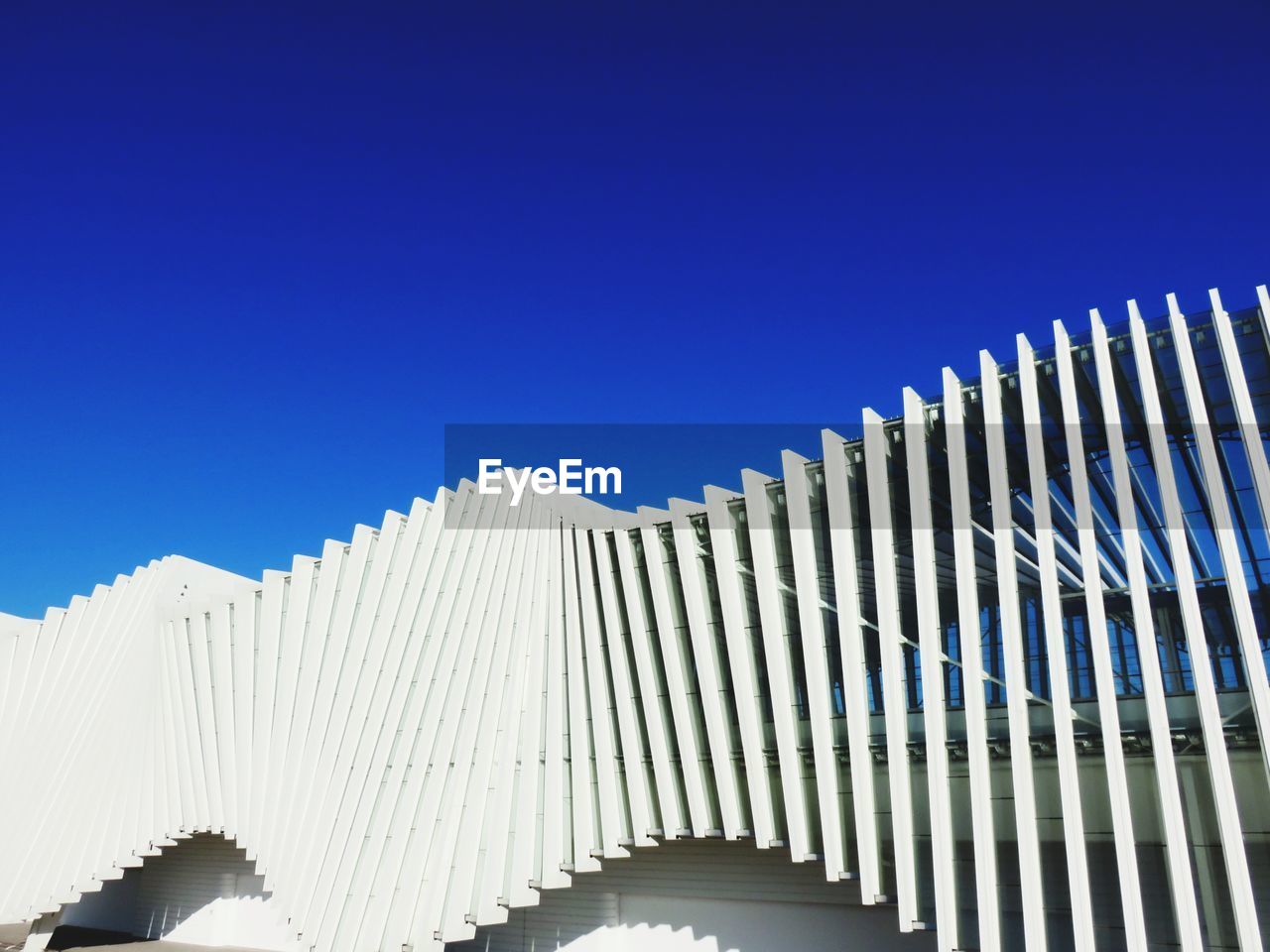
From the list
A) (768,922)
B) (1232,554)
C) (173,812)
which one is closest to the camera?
(1232,554)

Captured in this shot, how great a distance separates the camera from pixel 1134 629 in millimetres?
16062

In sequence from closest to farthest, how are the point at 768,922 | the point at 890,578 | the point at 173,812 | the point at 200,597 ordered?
1. the point at 890,578
2. the point at 768,922
3. the point at 173,812
4. the point at 200,597

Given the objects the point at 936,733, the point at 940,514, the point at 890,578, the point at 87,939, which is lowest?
the point at 87,939

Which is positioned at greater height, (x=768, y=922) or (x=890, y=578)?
(x=890, y=578)

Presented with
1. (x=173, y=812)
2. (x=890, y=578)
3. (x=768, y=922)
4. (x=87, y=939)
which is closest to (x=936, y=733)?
(x=890, y=578)

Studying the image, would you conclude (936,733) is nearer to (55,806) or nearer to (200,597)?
(200,597)

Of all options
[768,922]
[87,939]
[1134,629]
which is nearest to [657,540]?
[768,922]

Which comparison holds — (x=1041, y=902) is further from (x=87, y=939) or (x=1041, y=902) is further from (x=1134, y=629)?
(x=87, y=939)

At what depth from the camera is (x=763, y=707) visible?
68.8ft

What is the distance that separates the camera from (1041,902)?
15961mm

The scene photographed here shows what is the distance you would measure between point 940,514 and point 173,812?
73.3 ft

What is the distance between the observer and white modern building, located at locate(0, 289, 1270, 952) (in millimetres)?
15750

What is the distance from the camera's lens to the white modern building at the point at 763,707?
51.7 ft

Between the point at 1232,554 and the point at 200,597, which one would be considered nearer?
the point at 1232,554
